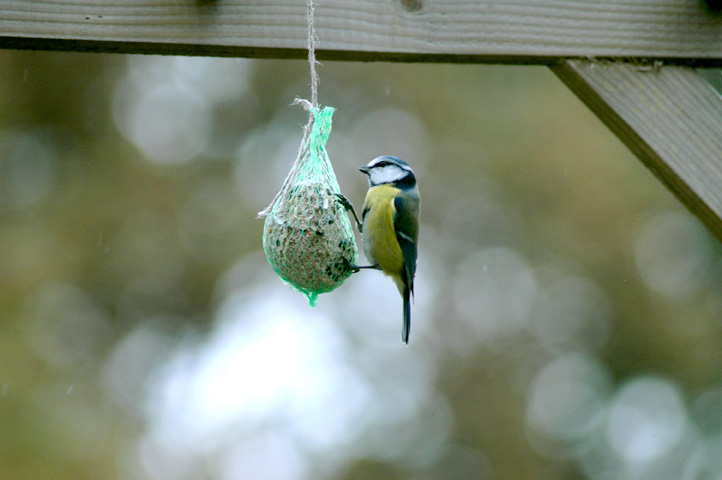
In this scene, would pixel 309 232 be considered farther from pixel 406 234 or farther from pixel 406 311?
pixel 406 311

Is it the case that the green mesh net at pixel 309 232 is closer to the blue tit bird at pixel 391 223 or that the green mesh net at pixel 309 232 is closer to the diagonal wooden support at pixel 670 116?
the blue tit bird at pixel 391 223

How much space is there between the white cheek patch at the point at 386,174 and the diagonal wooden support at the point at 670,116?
1174mm

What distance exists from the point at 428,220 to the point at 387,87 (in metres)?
1.17

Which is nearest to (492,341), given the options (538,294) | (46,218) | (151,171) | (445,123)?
(538,294)

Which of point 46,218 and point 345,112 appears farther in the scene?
point 345,112

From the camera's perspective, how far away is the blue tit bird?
268 centimetres

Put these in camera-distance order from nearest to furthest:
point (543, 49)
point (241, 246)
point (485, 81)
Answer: point (543, 49), point (241, 246), point (485, 81)

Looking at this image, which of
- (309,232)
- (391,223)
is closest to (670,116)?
(309,232)

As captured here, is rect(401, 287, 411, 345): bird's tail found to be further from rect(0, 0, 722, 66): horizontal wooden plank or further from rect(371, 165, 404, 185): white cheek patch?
rect(0, 0, 722, 66): horizontal wooden plank

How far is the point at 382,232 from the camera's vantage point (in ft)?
8.80

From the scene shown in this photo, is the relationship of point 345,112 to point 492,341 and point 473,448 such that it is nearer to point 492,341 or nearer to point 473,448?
point 492,341

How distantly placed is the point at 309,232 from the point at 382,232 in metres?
0.52

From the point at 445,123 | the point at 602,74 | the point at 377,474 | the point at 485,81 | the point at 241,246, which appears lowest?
the point at 377,474

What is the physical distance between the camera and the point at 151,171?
543 centimetres
